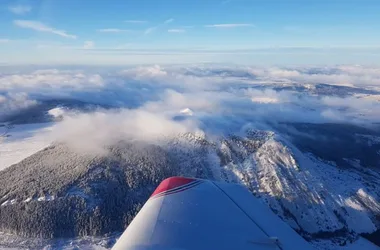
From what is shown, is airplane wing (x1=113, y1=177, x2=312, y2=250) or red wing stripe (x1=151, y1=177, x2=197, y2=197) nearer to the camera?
airplane wing (x1=113, y1=177, x2=312, y2=250)

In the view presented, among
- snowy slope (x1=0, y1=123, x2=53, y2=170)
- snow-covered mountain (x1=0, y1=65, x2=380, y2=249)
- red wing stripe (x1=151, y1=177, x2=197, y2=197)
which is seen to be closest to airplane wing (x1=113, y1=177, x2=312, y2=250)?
red wing stripe (x1=151, y1=177, x2=197, y2=197)

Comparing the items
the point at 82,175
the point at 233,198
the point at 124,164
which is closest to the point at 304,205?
the point at 124,164

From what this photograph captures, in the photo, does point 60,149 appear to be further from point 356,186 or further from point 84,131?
point 356,186

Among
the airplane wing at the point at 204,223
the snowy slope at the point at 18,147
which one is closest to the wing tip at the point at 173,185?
the airplane wing at the point at 204,223

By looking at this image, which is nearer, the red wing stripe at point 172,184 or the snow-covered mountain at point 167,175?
the red wing stripe at point 172,184

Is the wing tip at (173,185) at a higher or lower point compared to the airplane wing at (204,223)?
higher

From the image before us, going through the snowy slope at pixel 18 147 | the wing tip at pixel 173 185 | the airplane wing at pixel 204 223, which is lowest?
the snowy slope at pixel 18 147

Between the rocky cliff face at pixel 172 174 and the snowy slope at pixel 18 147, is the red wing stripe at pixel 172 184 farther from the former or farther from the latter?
the snowy slope at pixel 18 147

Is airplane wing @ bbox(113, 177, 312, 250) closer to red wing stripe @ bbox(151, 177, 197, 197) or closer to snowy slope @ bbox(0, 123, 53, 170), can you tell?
red wing stripe @ bbox(151, 177, 197, 197)
